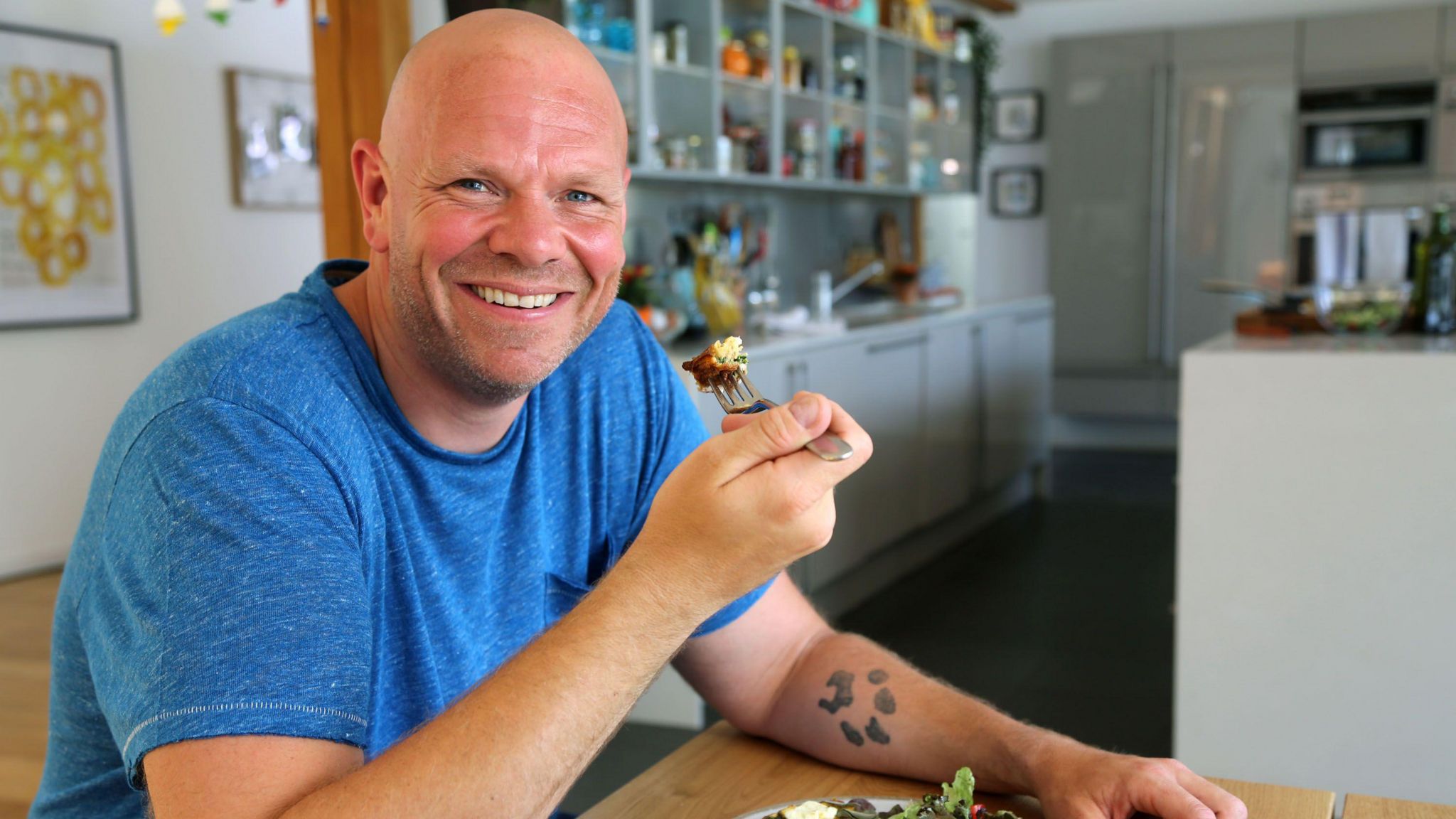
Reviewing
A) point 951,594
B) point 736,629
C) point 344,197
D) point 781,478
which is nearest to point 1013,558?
point 951,594

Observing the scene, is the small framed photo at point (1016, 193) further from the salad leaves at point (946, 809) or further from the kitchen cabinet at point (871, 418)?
the salad leaves at point (946, 809)

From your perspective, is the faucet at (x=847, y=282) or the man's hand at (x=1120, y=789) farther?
the faucet at (x=847, y=282)

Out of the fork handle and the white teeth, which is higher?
the white teeth

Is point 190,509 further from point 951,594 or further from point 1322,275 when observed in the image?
point 1322,275

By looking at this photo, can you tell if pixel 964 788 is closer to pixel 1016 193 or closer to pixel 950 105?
pixel 950 105

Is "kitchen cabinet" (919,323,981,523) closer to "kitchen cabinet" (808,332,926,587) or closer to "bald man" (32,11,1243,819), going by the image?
"kitchen cabinet" (808,332,926,587)

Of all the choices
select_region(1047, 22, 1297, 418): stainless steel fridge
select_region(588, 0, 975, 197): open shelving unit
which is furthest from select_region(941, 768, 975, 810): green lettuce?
select_region(1047, 22, 1297, 418): stainless steel fridge

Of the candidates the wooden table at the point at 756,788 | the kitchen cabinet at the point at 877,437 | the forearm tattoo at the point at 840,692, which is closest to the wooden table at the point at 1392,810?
the wooden table at the point at 756,788
